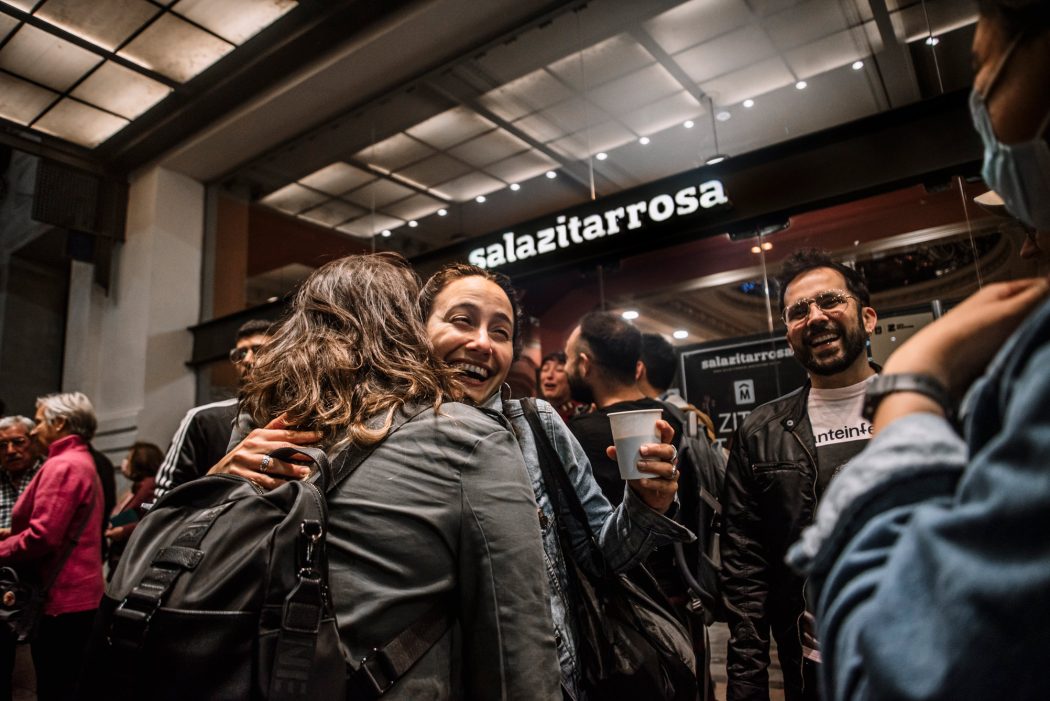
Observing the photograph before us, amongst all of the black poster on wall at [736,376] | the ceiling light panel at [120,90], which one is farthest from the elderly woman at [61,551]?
the ceiling light panel at [120,90]

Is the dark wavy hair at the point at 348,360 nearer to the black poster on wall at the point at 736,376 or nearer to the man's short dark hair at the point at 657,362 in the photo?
the man's short dark hair at the point at 657,362

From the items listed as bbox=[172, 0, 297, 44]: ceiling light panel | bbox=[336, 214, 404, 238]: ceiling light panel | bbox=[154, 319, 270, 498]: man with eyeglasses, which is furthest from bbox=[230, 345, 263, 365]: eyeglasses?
bbox=[336, 214, 404, 238]: ceiling light panel

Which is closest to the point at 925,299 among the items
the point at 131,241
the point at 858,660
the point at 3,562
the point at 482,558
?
the point at 482,558

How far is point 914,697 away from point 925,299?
4.33 m

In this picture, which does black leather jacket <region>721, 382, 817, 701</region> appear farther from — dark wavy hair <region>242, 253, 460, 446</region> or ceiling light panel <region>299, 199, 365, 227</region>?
ceiling light panel <region>299, 199, 365, 227</region>

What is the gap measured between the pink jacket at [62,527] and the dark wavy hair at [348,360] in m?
2.85

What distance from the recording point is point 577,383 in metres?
2.87

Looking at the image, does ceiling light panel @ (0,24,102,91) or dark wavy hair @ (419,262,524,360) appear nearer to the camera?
dark wavy hair @ (419,262,524,360)

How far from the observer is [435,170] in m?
7.40

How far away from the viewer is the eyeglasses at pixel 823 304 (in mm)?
2047

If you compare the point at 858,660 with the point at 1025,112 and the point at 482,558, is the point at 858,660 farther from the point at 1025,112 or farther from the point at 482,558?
the point at 482,558

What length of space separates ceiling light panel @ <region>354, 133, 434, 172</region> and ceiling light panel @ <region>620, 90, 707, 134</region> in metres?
2.28

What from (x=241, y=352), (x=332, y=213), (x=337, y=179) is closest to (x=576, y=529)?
(x=241, y=352)

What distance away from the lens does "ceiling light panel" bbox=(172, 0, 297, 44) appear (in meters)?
5.73
